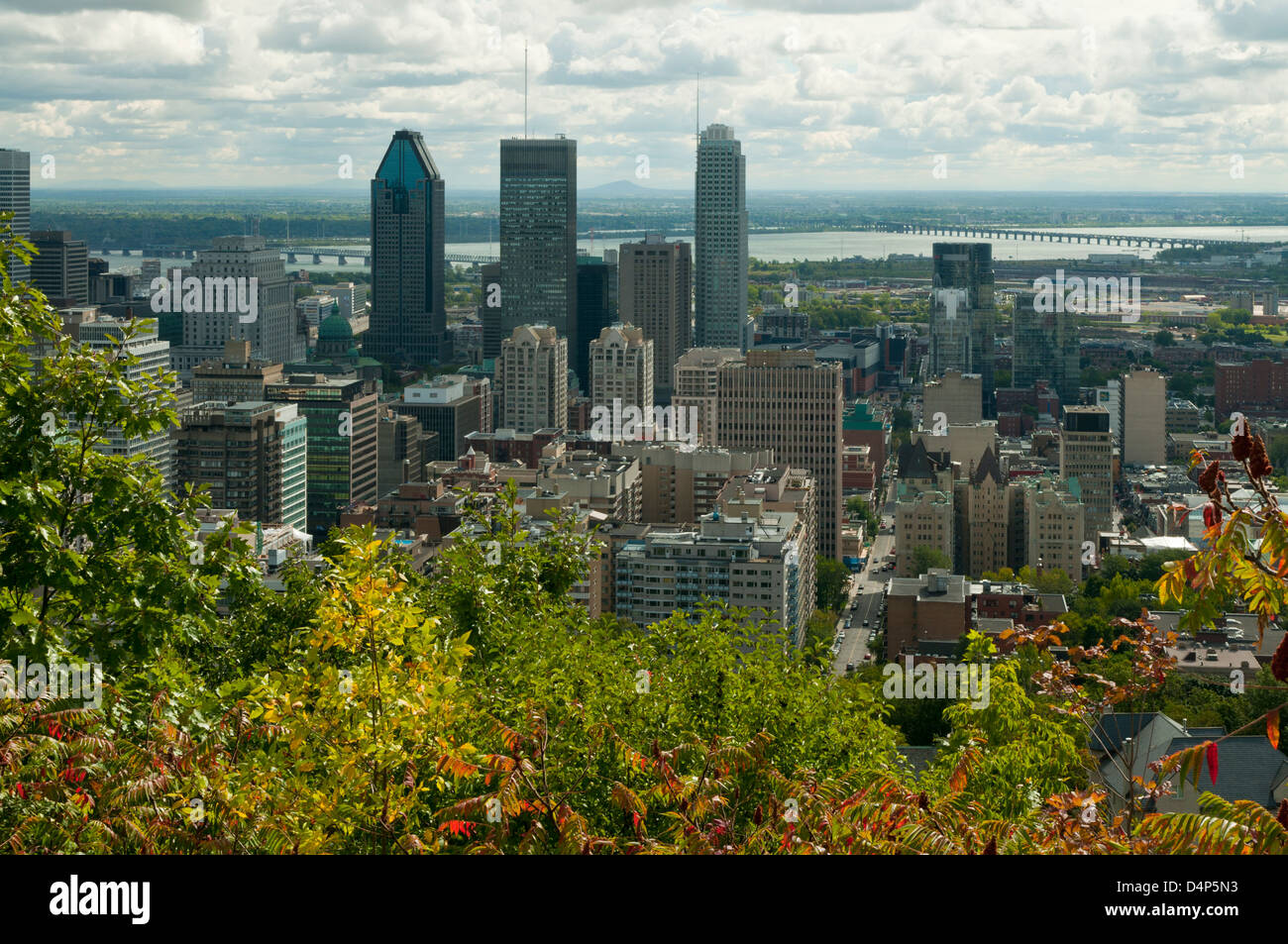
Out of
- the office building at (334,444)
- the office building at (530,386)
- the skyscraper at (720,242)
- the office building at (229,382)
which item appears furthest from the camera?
the skyscraper at (720,242)

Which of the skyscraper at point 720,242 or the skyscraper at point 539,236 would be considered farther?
the skyscraper at point 720,242

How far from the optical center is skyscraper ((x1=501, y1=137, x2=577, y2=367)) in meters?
81.2

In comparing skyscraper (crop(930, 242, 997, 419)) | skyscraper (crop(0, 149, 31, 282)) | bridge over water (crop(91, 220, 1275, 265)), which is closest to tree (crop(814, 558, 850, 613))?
skyscraper (crop(930, 242, 997, 419))

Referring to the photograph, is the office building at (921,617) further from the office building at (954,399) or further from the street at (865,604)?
the office building at (954,399)

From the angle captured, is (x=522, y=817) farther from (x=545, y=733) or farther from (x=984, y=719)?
(x=984, y=719)

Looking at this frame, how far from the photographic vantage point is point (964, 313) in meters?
79.6

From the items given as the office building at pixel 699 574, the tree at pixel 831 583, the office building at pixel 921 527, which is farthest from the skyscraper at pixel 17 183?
the office building at pixel 699 574

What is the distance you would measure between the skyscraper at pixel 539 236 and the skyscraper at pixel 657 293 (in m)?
3.59

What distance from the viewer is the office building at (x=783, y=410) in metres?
46.8

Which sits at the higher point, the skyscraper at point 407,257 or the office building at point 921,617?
the skyscraper at point 407,257

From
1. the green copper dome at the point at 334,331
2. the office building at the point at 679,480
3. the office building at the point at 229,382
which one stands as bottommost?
the office building at the point at 679,480

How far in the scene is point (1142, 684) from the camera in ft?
17.0

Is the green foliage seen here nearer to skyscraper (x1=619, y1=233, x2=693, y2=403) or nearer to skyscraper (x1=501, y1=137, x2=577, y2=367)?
skyscraper (x1=619, y1=233, x2=693, y2=403)
